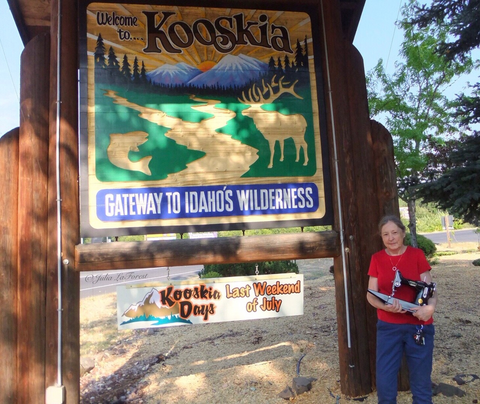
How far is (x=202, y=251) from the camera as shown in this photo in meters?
3.61

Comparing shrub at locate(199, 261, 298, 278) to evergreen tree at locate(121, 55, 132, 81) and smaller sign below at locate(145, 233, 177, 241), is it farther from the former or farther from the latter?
evergreen tree at locate(121, 55, 132, 81)

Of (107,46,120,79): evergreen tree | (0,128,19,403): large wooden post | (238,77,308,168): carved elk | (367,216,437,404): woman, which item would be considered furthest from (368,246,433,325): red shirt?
(0,128,19,403): large wooden post

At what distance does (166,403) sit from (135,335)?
12.0 ft

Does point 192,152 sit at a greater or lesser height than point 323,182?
greater

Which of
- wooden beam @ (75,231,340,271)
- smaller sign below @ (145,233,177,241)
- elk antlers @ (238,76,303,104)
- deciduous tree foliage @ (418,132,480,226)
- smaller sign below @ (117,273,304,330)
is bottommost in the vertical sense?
smaller sign below @ (117,273,304,330)

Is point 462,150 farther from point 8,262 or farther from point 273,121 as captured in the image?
point 8,262

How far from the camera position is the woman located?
9.09 feet

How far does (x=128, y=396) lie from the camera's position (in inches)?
168

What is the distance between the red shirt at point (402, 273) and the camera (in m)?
2.81

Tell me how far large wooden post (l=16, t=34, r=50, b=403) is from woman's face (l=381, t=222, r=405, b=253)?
2.91m

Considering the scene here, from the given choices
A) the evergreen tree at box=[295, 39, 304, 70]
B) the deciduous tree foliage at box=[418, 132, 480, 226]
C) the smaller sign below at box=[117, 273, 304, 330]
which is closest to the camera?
the smaller sign below at box=[117, 273, 304, 330]

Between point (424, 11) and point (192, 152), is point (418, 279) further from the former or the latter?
point (424, 11)

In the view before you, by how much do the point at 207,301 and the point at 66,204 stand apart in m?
1.58

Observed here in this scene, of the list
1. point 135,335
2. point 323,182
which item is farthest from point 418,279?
point 135,335
